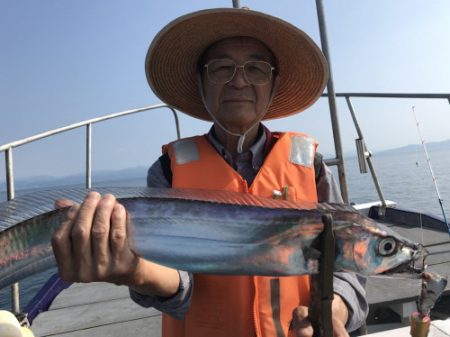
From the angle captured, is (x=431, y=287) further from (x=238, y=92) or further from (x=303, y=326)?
(x=238, y=92)

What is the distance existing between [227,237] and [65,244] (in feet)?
2.52

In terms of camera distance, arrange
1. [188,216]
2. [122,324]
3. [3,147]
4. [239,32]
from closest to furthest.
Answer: [188,216] < [239,32] < [3,147] < [122,324]

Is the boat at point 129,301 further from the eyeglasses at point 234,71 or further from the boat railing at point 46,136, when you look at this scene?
the eyeglasses at point 234,71

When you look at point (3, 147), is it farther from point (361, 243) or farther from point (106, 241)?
point (361, 243)

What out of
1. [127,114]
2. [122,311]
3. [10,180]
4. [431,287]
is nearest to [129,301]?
[122,311]

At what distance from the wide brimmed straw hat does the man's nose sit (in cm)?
38

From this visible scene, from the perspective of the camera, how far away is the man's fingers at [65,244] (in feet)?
5.56

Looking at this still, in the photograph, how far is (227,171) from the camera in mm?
2658

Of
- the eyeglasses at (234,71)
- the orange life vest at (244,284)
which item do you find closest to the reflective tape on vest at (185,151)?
the orange life vest at (244,284)

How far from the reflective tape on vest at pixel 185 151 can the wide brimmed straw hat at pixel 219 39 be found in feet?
2.42

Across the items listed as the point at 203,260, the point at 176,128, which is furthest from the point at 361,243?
the point at 176,128

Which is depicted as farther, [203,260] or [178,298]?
[178,298]

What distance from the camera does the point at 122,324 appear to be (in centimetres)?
455

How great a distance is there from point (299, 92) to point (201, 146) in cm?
120
